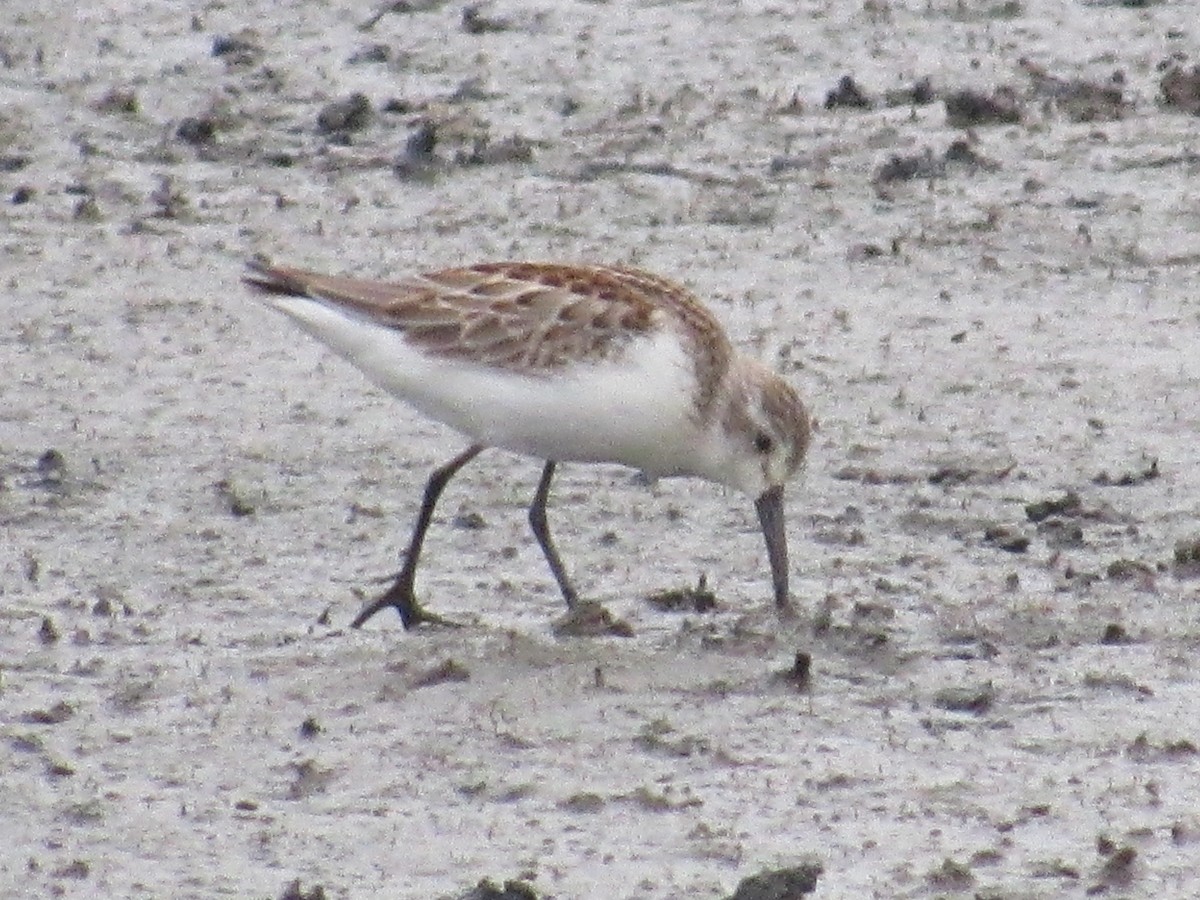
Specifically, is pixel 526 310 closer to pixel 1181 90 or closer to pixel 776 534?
pixel 776 534

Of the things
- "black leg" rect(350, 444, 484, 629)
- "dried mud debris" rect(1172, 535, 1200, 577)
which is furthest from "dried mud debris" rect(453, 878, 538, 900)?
"dried mud debris" rect(1172, 535, 1200, 577)

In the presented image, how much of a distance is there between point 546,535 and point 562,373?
1.90 feet

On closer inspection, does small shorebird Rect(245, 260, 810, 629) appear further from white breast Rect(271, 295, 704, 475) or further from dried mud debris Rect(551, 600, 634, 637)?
dried mud debris Rect(551, 600, 634, 637)

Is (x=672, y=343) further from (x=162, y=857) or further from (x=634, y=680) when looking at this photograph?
(x=162, y=857)

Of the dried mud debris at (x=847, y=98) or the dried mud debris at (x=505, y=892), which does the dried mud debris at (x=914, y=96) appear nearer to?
the dried mud debris at (x=847, y=98)

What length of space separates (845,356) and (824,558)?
6.08 ft

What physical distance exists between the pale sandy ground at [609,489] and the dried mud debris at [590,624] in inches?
2.1

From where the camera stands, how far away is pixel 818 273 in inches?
456

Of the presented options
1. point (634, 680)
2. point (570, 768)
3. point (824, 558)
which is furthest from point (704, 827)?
point (824, 558)

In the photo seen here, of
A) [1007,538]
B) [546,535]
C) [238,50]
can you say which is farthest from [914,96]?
[546,535]

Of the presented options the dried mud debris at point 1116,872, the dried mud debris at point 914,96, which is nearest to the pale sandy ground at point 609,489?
the dried mud debris at point 1116,872

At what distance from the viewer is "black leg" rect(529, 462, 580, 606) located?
27.9ft

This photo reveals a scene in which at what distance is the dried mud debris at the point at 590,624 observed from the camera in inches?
325

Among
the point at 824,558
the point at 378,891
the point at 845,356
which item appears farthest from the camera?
the point at 845,356
